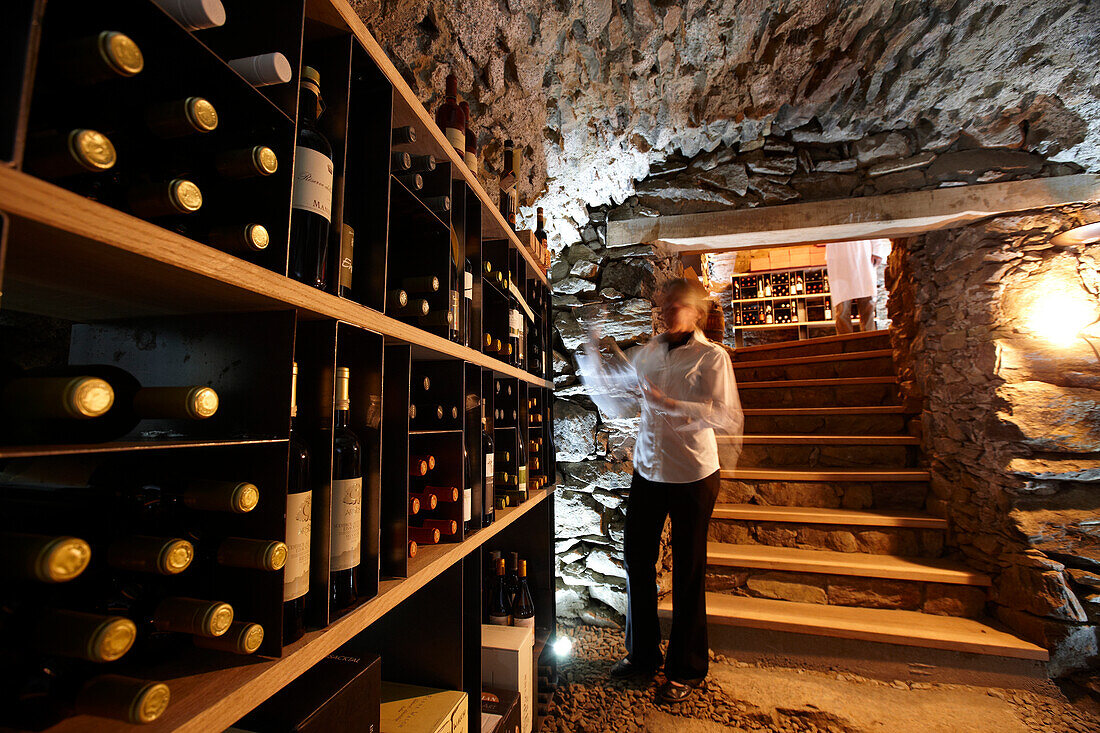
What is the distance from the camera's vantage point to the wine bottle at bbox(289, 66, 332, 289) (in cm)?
65

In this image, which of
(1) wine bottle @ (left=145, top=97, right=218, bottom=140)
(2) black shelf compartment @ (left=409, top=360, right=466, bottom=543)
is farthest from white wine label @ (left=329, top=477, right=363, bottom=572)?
(1) wine bottle @ (left=145, top=97, right=218, bottom=140)

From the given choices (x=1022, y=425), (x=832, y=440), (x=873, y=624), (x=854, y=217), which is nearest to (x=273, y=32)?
(x=854, y=217)

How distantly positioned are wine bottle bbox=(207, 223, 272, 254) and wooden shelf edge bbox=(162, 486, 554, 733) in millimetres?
486

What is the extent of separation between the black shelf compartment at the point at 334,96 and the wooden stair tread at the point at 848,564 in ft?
Answer: 8.06

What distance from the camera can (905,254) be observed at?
3078 mm

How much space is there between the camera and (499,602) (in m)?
1.82

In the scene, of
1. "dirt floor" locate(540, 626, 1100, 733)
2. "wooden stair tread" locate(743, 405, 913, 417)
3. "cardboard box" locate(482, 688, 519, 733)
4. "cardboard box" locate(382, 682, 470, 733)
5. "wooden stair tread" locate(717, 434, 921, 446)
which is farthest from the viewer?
"wooden stair tread" locate(743, 405, 913, 417)

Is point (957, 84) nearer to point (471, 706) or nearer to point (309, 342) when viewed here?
point (309, 342)

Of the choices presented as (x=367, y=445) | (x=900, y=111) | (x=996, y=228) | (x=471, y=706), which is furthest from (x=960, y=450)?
→ (x=367, y=445)

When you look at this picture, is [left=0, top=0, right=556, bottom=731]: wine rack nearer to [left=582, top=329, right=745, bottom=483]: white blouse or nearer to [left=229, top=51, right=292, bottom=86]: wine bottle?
[left=229, top=51, right=292, bottom=86]: wine bottle

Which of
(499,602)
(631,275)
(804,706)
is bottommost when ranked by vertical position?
(804,706)

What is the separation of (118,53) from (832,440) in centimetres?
363

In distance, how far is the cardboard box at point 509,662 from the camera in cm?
141

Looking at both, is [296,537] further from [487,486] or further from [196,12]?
[487,486]
